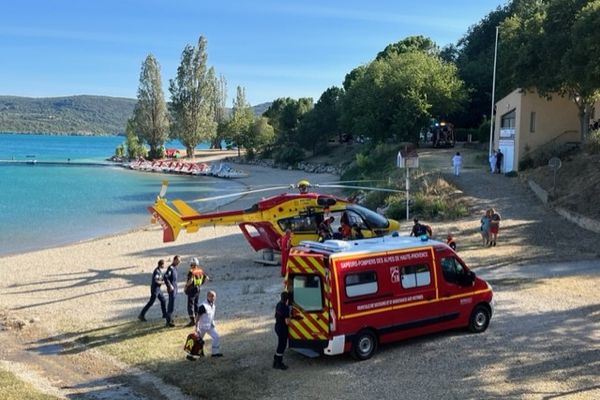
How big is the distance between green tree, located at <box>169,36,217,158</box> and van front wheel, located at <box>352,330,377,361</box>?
92.7 m

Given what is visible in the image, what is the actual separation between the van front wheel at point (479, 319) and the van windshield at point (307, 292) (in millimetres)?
3517

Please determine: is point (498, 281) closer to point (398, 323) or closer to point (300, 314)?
point (398, 323)

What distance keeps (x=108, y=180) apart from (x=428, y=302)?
6531 centimetres

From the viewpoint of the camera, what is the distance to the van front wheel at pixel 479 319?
481 inches

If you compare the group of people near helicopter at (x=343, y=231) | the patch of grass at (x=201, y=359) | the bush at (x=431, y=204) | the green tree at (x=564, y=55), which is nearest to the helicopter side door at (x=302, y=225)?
the group of people near helicopter at (x=343, y=231)

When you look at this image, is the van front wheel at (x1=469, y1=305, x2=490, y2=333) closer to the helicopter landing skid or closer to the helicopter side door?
the helicopter side door

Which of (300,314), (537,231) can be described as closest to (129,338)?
(300,314)

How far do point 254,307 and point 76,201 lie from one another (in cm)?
3843

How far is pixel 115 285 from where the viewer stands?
19.2m

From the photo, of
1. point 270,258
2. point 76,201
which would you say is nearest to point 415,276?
point 270,258

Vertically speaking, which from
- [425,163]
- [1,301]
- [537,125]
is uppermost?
[537,125]

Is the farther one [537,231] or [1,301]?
[537,231]

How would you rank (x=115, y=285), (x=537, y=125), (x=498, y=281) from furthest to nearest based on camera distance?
(x=537, y=125) < (x=115, y=285) < (x=498, y=281)

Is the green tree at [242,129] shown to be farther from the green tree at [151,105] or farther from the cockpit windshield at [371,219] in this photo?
the cockpit windshield at [371,219]
